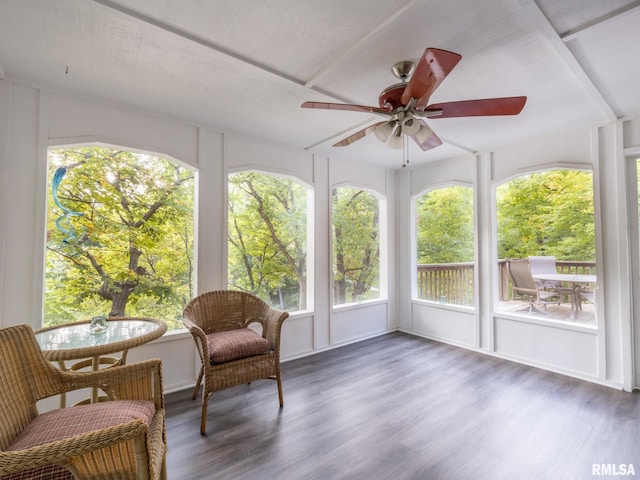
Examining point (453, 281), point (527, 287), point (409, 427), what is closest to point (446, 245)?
point (453, 281)

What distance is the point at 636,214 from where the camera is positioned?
294cm

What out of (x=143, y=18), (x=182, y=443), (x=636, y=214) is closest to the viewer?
(x=143, y=18)

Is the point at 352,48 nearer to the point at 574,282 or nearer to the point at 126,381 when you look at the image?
the point at 126,381

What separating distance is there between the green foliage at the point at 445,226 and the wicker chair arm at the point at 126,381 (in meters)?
4.06

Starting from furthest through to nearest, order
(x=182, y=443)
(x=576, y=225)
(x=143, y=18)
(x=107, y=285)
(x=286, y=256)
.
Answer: (x=286, y=256) < (x=107, y=285) < (x=576, y=225) < (x=182, y=443) < (x=143, y=18)

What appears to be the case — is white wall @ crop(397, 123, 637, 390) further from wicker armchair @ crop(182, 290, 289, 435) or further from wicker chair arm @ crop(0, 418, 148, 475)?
wicker chair arm @ crop(0, 418, 148, 475)

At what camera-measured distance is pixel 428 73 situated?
1598mm

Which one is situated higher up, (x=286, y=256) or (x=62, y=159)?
(x=62, y=159)

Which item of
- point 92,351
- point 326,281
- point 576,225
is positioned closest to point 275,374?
point 92,351

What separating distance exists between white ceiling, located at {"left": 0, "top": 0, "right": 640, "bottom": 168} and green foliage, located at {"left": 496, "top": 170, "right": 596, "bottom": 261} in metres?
0.98

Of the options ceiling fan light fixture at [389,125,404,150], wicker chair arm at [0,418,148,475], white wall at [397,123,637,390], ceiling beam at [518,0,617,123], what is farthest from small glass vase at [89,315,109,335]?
white wall at [397,123,637,390]

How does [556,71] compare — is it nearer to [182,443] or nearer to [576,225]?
[576,225]

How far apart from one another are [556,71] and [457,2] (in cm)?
115

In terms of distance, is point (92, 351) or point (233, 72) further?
point (233, 72)
